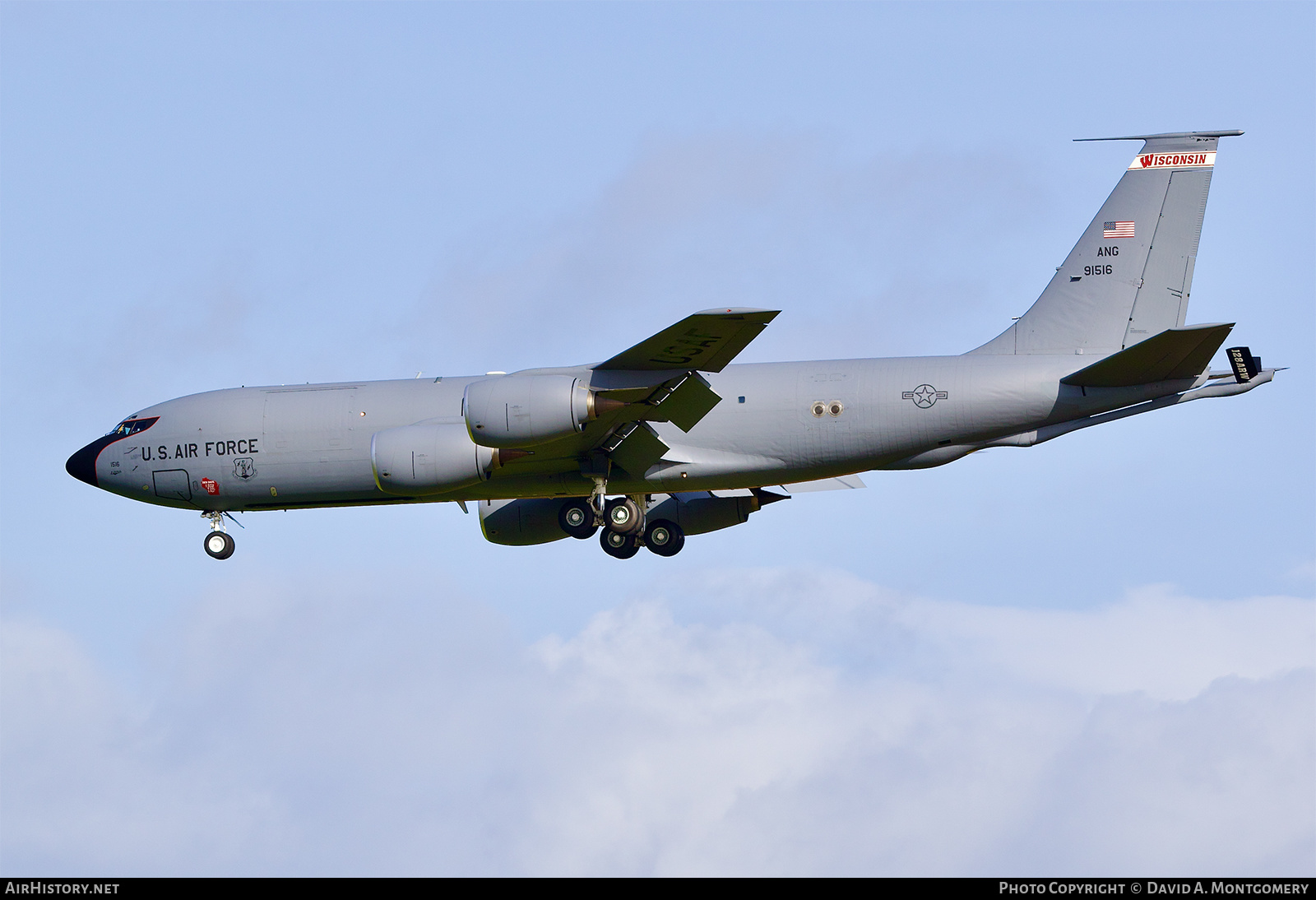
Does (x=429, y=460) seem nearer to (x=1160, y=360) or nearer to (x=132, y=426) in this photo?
(x=132, y=426)

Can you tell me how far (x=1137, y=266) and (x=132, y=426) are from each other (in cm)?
2041

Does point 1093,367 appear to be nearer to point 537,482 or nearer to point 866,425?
point 866,425

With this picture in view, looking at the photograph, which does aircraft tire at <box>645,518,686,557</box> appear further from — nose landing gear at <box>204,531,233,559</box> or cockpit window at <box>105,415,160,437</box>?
cockpit window at <box>105,415,160,437</box>

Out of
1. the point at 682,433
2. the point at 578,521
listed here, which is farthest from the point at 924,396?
the point at 578,521

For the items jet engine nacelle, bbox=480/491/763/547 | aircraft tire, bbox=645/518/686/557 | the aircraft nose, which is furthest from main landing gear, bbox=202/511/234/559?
aircraft tire, bbox=645/518/686/557

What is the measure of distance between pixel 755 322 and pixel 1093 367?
631 cm

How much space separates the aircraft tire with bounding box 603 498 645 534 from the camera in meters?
32.5

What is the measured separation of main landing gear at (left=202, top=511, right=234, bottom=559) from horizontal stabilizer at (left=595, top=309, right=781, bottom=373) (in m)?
9.76

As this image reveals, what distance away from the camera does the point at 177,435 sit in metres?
33.6

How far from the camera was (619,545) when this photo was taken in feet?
112

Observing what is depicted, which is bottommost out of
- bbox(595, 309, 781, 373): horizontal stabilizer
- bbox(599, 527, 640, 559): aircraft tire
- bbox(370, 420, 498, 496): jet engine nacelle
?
bbox(599, 527, 640, 559): aircraft tire

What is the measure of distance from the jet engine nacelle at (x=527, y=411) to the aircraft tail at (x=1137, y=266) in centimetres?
835

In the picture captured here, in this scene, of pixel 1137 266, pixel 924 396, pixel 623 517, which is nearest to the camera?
pixel 924 396
